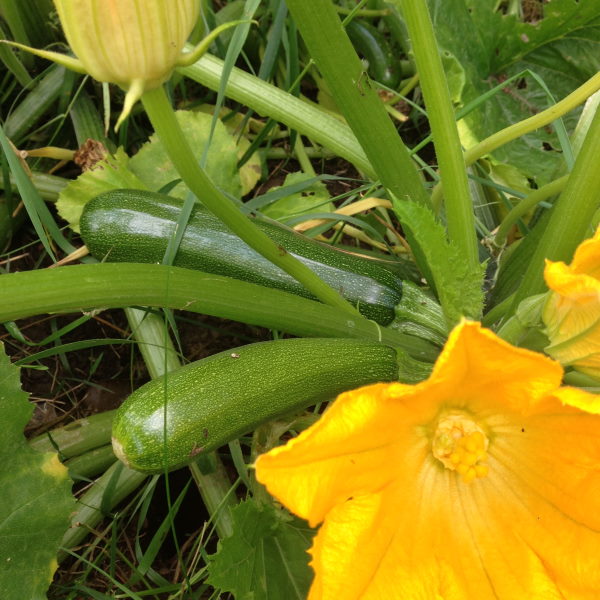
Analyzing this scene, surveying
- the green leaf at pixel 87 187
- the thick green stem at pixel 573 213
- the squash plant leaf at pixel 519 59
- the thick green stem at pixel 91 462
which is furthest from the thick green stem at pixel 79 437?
the squash plant leaf at pixel 519 59

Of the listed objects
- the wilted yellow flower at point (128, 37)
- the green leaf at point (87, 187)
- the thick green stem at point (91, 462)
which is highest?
the wilted yellow flower at point (128, 37)

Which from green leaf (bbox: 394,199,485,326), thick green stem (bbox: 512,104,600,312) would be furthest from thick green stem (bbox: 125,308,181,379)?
thick green stem (bbox: 512,104,600,312)

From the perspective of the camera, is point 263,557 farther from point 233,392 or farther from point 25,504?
point 25,504

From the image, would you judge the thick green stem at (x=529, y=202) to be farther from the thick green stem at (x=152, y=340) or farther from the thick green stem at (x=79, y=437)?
the thick green stem at (x=79, y=437)

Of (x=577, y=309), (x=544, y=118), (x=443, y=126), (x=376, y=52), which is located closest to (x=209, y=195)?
(x=443, y=126)

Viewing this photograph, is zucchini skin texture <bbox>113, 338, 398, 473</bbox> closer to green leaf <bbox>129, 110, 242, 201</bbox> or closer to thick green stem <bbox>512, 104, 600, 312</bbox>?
thick green stem <bbox>512, 104, 600, 312</bbox>

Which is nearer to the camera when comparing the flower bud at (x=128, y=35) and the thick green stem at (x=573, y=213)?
the flower bud at (x=128, y=35)
